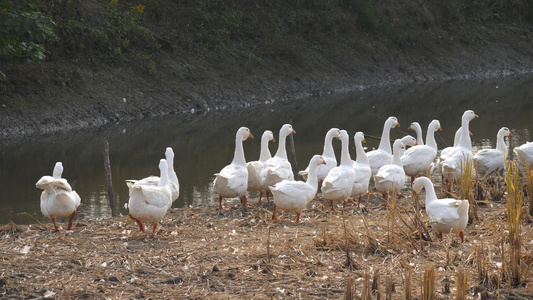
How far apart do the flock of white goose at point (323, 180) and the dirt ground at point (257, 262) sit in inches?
14.7

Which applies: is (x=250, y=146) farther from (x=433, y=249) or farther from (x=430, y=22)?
(x=430, y=22)

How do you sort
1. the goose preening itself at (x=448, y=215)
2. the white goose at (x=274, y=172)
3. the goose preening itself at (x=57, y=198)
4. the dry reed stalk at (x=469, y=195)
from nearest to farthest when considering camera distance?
the goose preening itself at (x=448, y=215), the dry reed stalk at (x=469, y=195), the goose preening itself at (x=57, y=198), the white goose at (x=274, y=172)

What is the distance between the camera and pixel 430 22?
4703cm

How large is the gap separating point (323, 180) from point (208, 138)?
1087cm

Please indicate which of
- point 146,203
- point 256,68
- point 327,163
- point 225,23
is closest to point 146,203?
point 146,203

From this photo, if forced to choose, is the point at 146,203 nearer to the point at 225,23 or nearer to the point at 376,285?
the point at 376,285

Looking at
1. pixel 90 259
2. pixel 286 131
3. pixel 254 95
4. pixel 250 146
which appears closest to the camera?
pixel 90 259

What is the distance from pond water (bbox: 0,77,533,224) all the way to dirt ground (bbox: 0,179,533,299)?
4443 millimetres

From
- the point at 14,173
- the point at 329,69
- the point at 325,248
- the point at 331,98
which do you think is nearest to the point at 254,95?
the point at 331,98

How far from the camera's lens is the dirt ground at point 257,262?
6.70 metres

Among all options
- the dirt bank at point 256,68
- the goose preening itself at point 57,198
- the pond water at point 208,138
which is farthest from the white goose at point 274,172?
Answer: the dirt bank at point 256,68

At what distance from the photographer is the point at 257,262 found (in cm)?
777

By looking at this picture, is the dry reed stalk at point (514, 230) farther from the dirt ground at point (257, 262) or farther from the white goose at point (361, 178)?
the white goose at point (361, 178)

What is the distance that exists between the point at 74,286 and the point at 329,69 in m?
30.5
